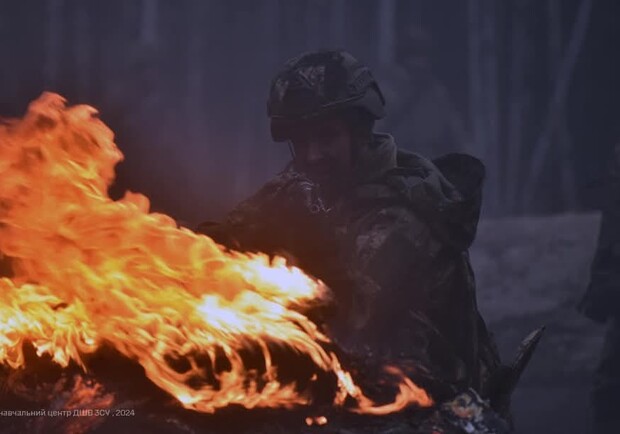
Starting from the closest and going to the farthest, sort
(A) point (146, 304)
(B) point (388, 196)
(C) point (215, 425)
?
(C) point (215, 425) < (A) point (146, 304) < (B) point (388, 196)

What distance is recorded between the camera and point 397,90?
14172mm

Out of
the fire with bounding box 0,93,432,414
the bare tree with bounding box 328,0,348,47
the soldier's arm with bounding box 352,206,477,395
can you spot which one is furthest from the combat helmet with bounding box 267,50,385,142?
the bare tree with bounding box 328,0,348,47

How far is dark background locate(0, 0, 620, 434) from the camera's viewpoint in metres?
13.0

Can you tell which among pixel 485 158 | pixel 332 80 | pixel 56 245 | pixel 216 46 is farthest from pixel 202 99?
pixel 56 245

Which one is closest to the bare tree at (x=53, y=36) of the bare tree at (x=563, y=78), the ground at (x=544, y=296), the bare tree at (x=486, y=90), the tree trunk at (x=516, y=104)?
the bare tree at (x=486, y=90)

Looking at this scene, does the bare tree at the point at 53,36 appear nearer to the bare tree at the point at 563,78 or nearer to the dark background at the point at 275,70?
the dark background at the point at 275,70

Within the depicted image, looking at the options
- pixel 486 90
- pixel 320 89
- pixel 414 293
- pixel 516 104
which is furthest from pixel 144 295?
pixel 516 104

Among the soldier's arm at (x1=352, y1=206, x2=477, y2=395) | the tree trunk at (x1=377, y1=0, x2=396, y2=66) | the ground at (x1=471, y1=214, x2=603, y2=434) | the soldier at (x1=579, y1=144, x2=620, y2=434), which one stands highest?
the tree trunk at (x1=377, y1=0, x2=396, y2=66)

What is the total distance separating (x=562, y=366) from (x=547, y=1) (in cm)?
537

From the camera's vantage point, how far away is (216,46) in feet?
45.9

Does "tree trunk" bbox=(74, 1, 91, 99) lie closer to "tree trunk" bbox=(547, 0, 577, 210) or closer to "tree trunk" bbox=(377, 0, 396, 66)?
"tree trunk" bbox=(377, 0, 396, 66)

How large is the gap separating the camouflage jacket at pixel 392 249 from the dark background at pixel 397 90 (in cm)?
638

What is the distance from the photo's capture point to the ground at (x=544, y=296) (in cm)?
1237

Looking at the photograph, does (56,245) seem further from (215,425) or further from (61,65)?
(61,65)
